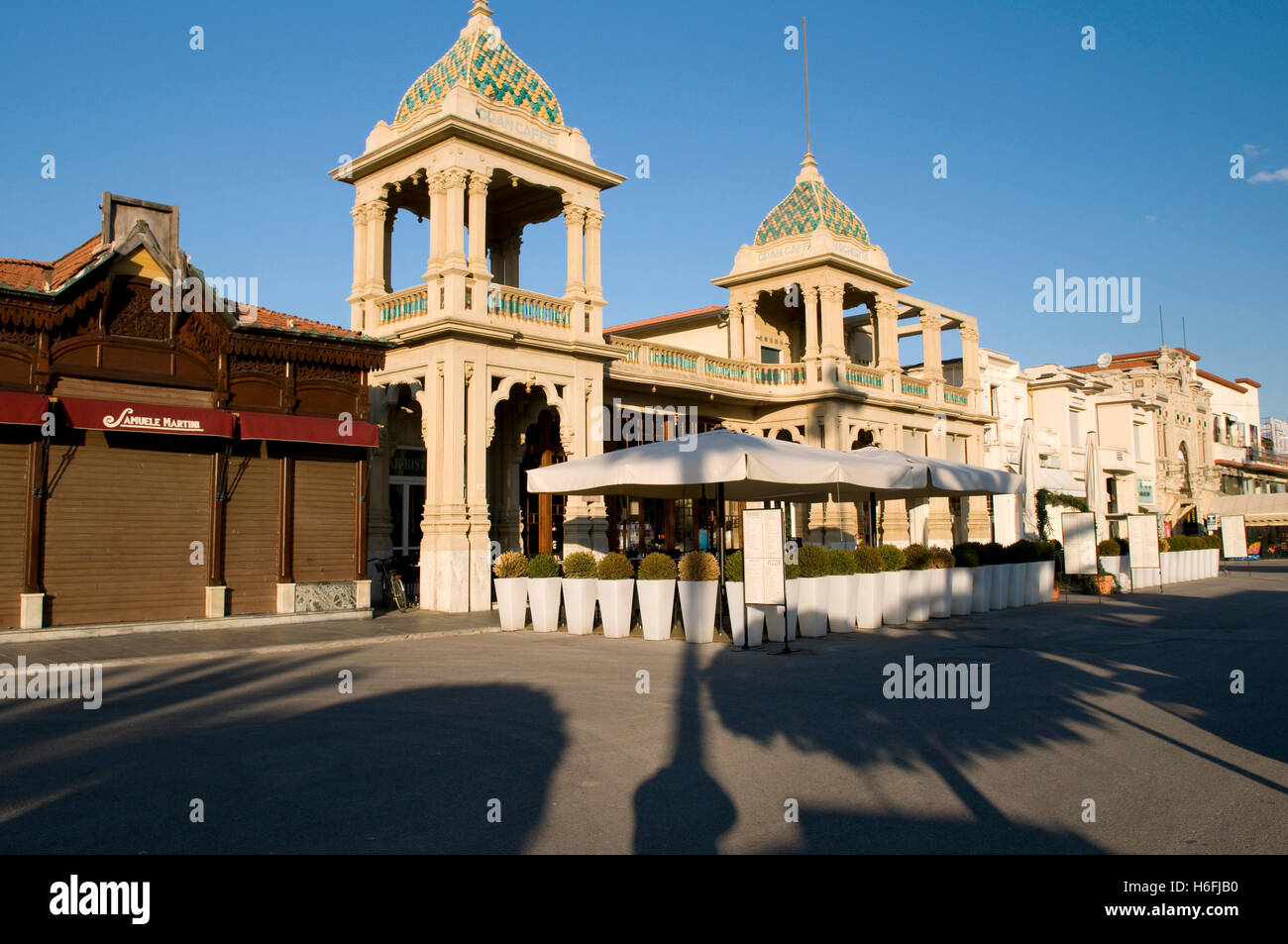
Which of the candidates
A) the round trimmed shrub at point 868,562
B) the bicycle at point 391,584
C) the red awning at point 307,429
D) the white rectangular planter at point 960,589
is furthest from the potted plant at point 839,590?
the red awning at point 307,429

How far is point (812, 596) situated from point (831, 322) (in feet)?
49.9

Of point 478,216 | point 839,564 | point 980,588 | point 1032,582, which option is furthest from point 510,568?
point 1032,582

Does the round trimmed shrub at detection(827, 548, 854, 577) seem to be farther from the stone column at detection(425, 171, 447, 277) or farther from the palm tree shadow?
the stone column at detection(425, 171, 447, 277)

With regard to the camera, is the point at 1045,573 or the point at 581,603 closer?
the point at 581,603

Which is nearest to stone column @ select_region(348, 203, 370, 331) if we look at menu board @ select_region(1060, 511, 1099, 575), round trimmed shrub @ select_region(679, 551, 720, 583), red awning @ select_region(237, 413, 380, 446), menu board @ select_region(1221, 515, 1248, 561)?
red awning @ select_region(237, 413, 380, 446)

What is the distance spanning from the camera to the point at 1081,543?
23.5 metres

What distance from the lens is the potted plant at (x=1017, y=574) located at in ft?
64.5

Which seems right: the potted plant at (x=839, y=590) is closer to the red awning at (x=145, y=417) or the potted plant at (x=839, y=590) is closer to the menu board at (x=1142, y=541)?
the red awning at (x=145, y=417)

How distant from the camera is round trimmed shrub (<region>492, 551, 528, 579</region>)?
51.8 ft

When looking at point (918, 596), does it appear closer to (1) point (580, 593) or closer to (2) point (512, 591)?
(1) point (580, 593)

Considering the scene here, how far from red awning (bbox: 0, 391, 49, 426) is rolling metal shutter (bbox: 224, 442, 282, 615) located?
10.1ft

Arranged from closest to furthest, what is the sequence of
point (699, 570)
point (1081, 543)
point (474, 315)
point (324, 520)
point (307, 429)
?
point (699, 570)
point (307, 429)
point (324, 520)
point (474, 315)
point (1081, 543)
